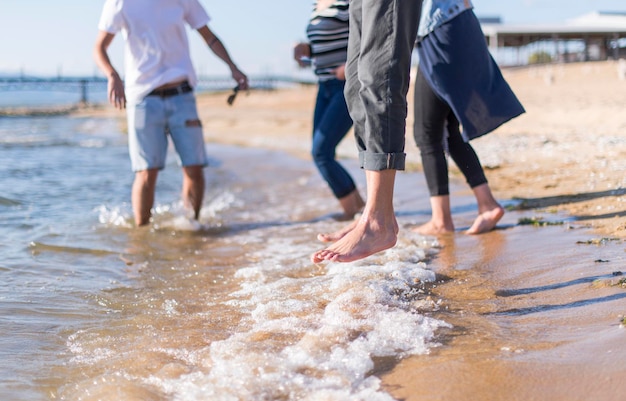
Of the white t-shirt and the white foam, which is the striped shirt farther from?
the white foam

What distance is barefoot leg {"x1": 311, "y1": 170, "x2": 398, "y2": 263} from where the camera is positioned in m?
2.57

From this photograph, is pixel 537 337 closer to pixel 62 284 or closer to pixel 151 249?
pixel 62 284

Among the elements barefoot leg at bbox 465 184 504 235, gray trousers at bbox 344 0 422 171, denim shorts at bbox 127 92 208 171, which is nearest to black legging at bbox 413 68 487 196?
barefoot leg at bbox 465 184 504 235

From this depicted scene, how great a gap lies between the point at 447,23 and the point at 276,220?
7.73 feet

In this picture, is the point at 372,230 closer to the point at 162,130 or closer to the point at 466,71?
the point at 466,71

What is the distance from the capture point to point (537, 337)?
2090mm

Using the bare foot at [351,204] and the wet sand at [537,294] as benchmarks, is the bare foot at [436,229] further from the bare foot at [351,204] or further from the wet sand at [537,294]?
the bare foot at [351,204]

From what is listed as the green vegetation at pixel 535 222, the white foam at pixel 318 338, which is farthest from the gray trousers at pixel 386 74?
the green vegetation at pixel 535 222

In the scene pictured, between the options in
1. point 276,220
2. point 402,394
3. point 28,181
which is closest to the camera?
point 402,394

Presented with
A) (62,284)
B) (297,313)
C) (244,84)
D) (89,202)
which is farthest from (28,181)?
(297,313)

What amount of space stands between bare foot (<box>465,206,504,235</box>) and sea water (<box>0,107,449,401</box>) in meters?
0.38

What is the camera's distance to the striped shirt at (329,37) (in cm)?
475

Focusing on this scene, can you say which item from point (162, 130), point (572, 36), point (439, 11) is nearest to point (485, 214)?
point (439, 11)

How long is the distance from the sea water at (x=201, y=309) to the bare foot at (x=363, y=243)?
0.15 m
